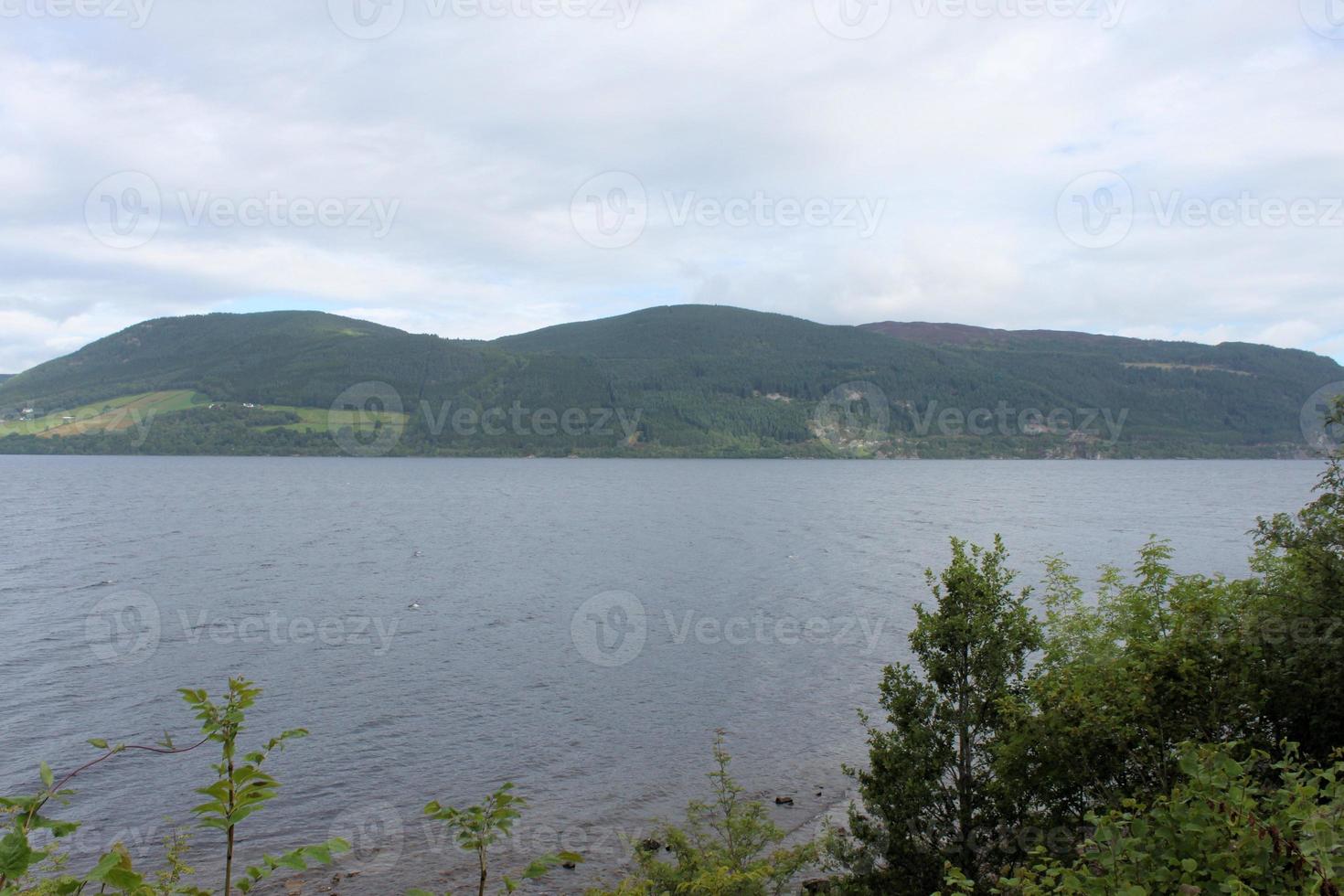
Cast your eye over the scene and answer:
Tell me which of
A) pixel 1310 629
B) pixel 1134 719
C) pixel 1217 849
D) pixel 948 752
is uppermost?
pixel 1310 629

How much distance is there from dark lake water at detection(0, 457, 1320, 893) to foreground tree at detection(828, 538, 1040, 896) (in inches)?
305

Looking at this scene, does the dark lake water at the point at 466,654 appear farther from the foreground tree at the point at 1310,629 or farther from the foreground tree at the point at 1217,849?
the foreground tree at the point at 1217,849

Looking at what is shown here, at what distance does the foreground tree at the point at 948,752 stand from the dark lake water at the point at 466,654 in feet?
25.4

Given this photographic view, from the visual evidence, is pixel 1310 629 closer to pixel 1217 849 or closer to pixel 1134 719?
pixel 1134 719

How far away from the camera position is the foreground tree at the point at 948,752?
16.3 meters

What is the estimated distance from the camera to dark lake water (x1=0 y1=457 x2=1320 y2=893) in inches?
987

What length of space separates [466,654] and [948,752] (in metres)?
29.5

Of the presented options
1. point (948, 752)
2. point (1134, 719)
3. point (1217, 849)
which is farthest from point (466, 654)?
point (1217, 849)

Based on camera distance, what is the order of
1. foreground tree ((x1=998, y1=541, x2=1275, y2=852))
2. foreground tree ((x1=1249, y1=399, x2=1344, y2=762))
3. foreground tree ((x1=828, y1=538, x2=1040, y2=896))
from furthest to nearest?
foreground tree ((x1=828, y1=538, x2=1040, y2=896)) < foreground tree ((x1=998, y1=541, x2=1275, y2=852)) < foreground tree ((x1=1249, y1=399, x2=1344, y2=762))

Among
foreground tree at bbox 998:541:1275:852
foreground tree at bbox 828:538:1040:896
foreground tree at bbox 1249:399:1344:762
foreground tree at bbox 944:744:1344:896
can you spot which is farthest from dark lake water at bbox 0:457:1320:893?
foreground tree at bbox 944:744:1344:896

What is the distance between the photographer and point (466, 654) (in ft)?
136

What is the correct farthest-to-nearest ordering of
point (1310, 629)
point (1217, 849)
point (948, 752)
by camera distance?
point (948, 752)
point (1310, 629)
point (1217, 849)

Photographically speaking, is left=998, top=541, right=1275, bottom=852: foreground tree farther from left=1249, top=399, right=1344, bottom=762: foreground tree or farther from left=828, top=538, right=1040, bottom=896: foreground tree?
left=828, top=538, right=1040, bottom=896: foreground tree

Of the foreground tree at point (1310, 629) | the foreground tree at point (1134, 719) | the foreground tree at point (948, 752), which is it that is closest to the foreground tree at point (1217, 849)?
the foreground tree at point (1134, 719)
